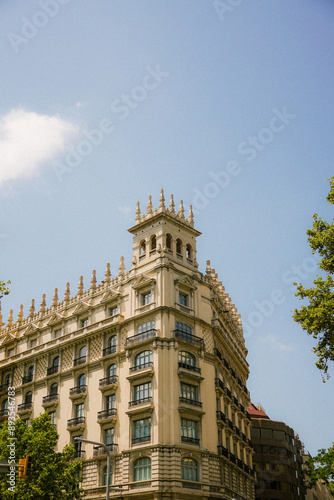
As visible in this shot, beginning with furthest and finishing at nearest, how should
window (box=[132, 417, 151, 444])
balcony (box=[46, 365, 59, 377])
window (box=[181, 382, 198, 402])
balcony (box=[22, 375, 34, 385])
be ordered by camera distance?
balcony (box=[22, 375, 34, 385]) → balcony (box=[46, 365, 59, 377]) → window (box=[181, 382, 198, 402]) → window (box=[132, 417, 151, 444])

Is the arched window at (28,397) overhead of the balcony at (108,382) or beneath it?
overhead

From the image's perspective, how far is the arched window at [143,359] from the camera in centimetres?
4700

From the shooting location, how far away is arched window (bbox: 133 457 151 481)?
141 ft

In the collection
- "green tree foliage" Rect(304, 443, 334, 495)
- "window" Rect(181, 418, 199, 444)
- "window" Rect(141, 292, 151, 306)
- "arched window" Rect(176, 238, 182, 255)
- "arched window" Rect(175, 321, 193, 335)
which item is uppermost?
"arched window" Rect(176, 238, 182, 255)

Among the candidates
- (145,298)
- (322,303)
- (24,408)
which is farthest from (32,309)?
(322,303)

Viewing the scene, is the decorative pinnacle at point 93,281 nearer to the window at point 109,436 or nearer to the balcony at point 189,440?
Answer: the window at point 109,436

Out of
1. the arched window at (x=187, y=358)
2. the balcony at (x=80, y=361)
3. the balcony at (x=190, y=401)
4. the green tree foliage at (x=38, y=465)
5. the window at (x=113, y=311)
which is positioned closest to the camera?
the green tree foliage at (x=38, y=465)

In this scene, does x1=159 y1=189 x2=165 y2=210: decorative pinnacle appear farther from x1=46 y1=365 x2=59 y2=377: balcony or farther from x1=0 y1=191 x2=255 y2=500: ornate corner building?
x1=46 y1=365 x2=59 y2=377: balcony

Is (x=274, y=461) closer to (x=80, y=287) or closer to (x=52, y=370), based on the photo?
(x=52, y=370)

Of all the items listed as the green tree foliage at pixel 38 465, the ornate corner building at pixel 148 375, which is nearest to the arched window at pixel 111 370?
the ornate corner building at pixel 148 375

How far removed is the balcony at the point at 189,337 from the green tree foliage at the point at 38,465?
12373mm

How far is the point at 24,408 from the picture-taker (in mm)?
55969

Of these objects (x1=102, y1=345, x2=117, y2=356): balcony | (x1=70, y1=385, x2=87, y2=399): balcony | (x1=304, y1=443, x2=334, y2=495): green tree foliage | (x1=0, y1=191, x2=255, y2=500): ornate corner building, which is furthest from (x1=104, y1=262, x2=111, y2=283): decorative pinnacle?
(x1=304, y1=443, x2=334, y2=495): green tree foliage

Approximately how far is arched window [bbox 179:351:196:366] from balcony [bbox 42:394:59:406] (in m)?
13.6
